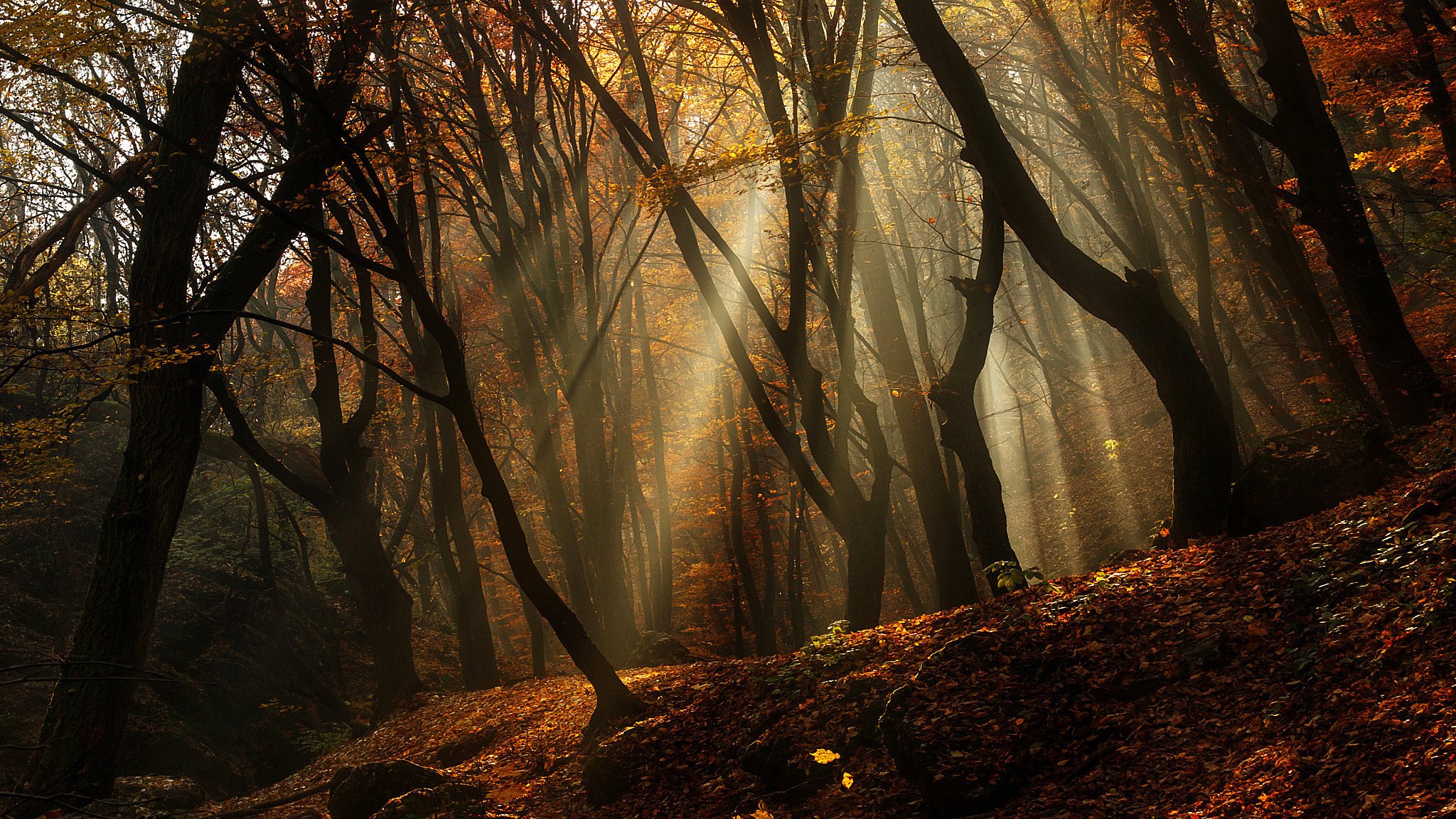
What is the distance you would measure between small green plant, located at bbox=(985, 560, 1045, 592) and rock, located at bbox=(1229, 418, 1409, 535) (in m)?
1.61

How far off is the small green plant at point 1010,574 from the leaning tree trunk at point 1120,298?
137cm

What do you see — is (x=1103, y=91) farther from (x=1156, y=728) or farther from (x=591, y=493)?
(x=1156, y=728)

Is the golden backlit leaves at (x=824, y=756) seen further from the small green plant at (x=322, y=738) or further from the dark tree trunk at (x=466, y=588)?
the small green plant at (x=322, y=738)

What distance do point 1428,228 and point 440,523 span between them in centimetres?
1776

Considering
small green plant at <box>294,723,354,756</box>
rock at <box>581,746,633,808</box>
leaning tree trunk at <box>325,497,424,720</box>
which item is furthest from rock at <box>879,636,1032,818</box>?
small green plant at <box>294,723,354,756</box>

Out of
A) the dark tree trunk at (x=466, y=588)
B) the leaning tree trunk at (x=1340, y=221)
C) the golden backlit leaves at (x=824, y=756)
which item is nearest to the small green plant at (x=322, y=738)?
the dark tree trunk at (x=466, y=588)

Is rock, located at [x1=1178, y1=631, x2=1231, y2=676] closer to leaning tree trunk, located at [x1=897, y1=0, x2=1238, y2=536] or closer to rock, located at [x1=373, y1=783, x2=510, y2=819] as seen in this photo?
leaning tree trunk, located at [x1=897, y1=0, x2=1238, y2=536]

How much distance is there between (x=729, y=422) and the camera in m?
18.0

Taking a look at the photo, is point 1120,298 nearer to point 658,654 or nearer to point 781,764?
point 781,764

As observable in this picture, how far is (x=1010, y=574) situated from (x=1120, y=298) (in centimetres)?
274

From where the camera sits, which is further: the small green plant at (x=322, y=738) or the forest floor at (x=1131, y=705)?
the small green plant at (x=322, y=738)

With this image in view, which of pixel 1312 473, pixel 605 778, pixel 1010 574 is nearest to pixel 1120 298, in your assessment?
pixel 1312 473

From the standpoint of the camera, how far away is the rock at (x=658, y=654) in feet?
46.4

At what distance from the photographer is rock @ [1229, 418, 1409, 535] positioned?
675 cm
